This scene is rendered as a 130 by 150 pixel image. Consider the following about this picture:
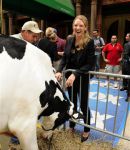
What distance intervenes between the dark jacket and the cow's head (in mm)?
786

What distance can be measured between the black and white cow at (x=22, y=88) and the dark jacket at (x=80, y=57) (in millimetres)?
1067

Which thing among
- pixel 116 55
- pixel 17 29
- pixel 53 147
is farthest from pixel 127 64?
pixel 17 29

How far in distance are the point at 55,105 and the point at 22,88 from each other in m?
0.51

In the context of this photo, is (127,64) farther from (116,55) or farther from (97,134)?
(97,134)

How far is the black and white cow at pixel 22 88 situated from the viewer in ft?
5.27

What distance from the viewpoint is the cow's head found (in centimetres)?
190

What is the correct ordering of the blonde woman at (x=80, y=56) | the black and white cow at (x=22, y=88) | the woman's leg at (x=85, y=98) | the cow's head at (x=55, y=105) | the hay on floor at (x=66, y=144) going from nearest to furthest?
1. the black and white cow at (x=22, y=88)
2. the cow's head at (x=55, y=105)
3. the blonde woman at (x=80, y=56)
4. the hay on floor at (x=66, y=144)
5. the woman's leg at (x=85, y=98)

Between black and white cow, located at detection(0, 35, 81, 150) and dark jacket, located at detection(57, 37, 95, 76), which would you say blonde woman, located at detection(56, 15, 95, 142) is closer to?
dark jacket, located at detection(57, 37, 95, 76)

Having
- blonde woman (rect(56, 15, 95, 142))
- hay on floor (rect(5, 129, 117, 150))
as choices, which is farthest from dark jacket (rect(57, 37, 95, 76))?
hay on floor (rect(5, 129, 117, 150))

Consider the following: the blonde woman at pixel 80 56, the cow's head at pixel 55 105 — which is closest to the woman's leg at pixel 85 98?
the blonde woman at pixel 80 56

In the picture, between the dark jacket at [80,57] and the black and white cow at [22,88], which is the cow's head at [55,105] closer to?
the black and white cow at [22,88]

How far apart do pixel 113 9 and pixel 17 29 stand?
6088mm

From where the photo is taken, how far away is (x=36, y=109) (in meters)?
1.77

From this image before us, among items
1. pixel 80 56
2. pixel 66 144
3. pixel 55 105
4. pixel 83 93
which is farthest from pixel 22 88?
pixel 66 144
